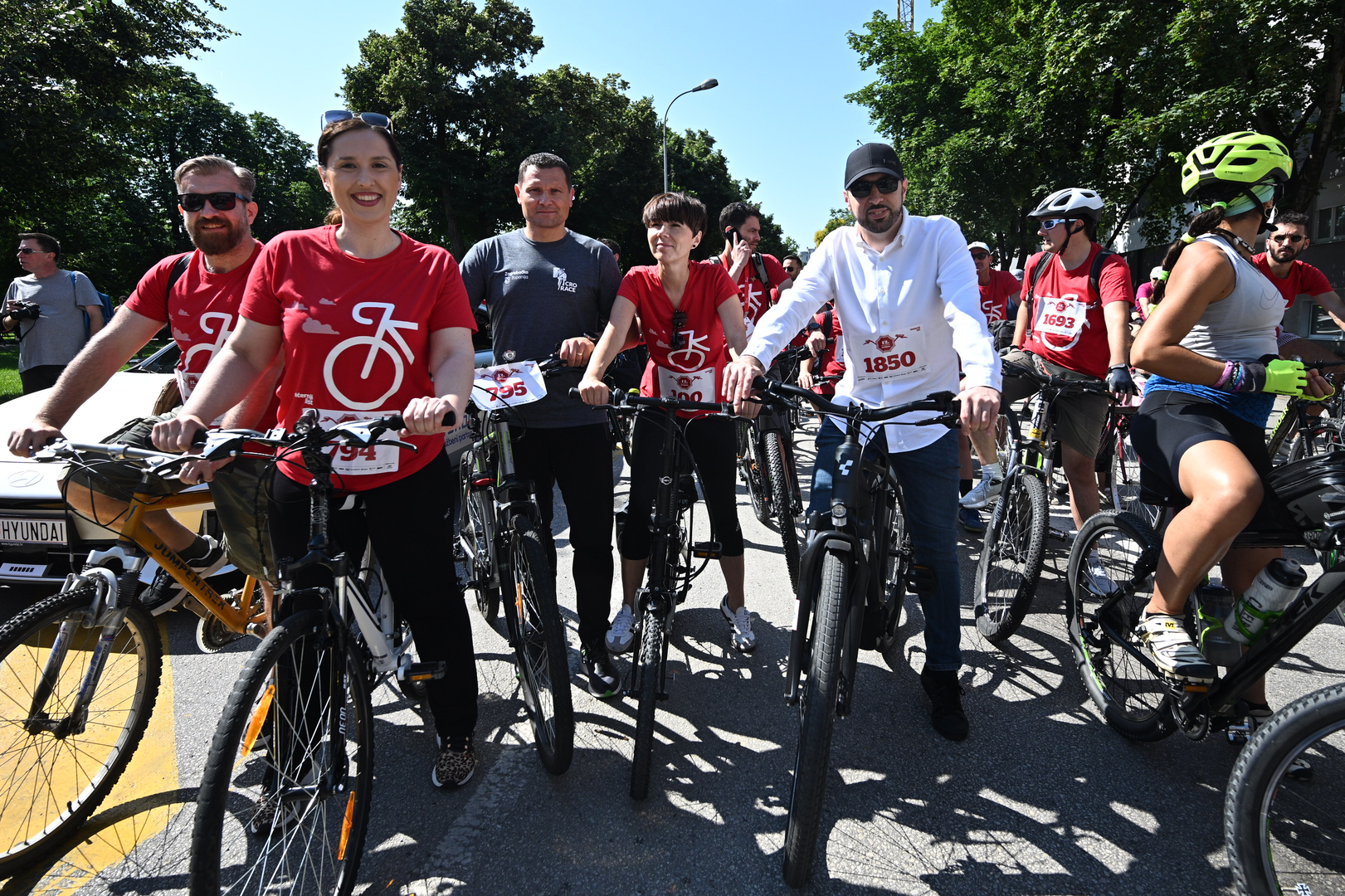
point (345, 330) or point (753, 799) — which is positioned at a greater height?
point (345, 330)

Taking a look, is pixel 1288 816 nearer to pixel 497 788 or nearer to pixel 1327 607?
pixel 1327 607

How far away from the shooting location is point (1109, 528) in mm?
3068

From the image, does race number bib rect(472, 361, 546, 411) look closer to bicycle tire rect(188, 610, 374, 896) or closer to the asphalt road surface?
bicycle tire rect(188, 610, 374, 896)

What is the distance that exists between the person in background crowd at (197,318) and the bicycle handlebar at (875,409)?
182 centimetres

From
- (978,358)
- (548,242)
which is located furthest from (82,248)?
(978,358)

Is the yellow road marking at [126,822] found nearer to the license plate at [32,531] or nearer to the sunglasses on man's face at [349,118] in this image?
the license plate at [32,531]

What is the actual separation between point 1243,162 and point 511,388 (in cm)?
268

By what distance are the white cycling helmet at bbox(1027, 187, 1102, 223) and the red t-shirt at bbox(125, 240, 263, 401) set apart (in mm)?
4186

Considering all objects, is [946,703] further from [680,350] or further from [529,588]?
[680,350]

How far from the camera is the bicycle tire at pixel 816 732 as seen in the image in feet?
7.04

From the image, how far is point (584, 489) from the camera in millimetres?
3324

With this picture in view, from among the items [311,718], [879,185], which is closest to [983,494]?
[879,185]

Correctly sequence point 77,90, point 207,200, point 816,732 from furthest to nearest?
point 77,90, point 207,200, point 816,732

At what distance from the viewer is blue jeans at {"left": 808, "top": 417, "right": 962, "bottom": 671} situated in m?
2.95
